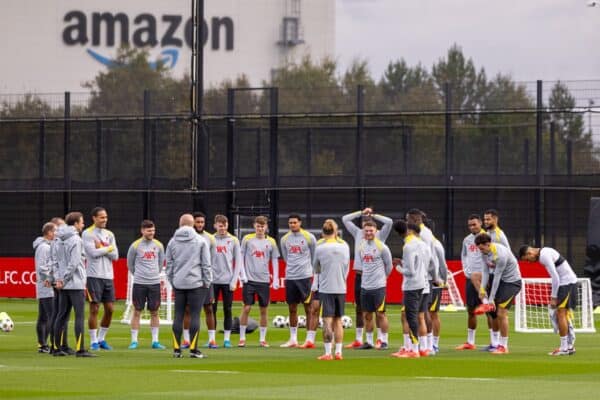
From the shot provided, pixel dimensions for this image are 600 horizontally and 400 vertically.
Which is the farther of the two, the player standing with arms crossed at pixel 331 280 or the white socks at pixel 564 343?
the white socks at pixel 564 343

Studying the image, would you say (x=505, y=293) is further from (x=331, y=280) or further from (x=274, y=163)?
(x=274, y=163)

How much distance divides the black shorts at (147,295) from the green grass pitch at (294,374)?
70cm

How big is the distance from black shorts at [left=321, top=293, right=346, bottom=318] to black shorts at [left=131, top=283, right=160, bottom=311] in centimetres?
342

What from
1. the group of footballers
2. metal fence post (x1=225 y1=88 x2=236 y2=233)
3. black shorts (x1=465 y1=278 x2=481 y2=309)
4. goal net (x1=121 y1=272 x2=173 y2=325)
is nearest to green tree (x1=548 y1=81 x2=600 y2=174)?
metal fence post (x1=225 y1=88 x2=236 y2=233)

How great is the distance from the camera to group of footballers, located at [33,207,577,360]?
22.1 metres

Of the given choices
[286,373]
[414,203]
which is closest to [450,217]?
[414,203]

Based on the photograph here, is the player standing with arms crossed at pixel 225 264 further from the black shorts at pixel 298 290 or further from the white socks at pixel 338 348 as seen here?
the white socks at pixel 338 348

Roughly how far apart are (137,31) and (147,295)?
6423 cm

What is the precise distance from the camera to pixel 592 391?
1727 cm

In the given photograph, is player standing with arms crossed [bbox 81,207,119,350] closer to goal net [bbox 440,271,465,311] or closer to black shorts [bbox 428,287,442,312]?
black shorts [bbox 428,287,442,312]

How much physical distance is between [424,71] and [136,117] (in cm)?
3173

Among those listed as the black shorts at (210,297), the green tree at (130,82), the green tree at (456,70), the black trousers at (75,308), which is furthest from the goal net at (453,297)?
the green tree at (130,82)

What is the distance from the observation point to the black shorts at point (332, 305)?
22031 mm

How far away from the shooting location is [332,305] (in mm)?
22062
